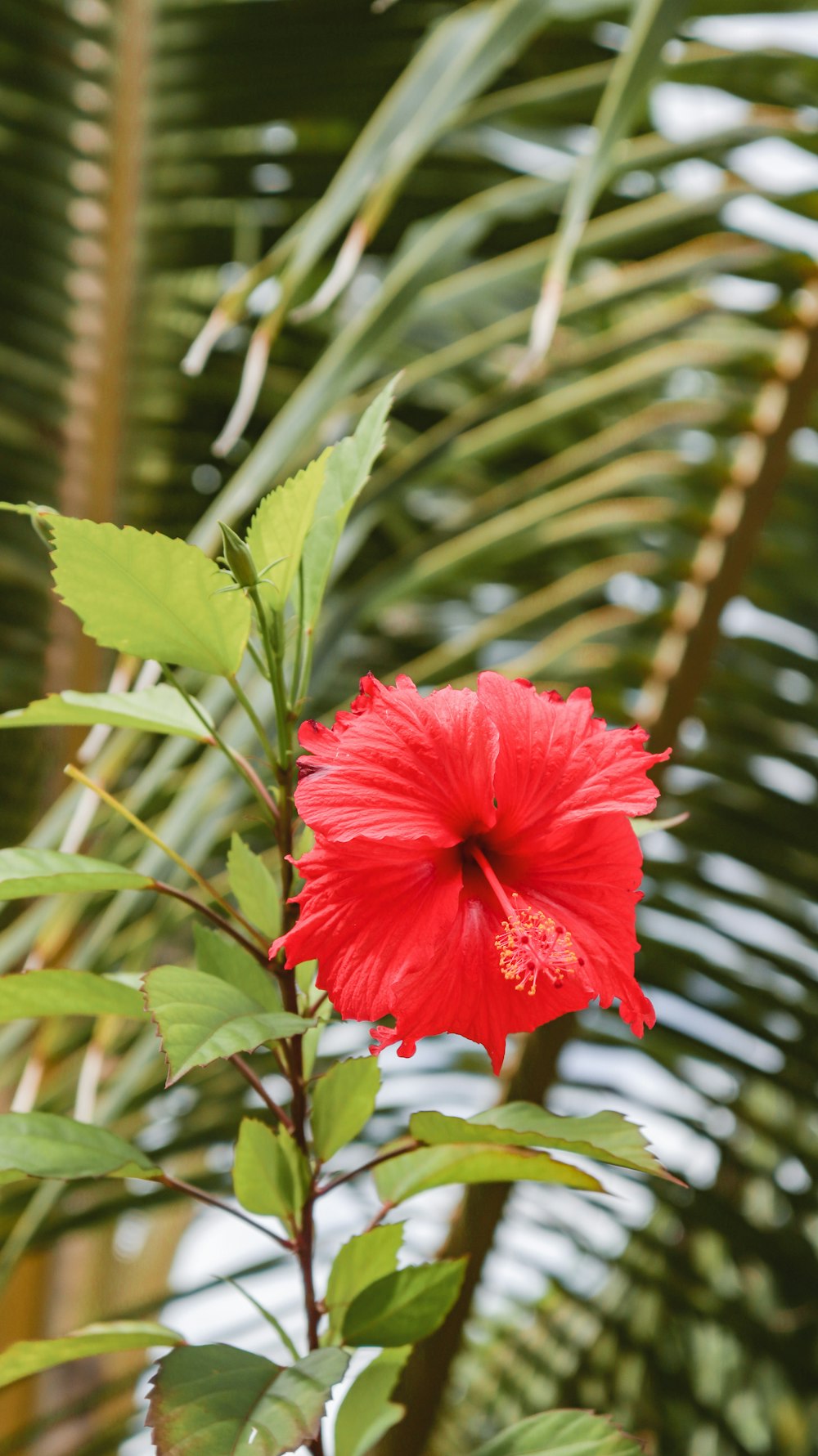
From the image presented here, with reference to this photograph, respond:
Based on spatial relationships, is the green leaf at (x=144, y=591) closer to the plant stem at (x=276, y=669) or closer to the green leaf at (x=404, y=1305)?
the plant stem at (x=276, y=669)

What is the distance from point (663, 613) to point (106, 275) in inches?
23.1

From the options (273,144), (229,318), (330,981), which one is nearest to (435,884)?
(330,981)

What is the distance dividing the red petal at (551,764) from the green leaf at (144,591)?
58 mm

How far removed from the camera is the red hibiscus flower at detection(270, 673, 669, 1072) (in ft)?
0.74

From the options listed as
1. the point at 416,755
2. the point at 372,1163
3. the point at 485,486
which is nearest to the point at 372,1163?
the point at 372,1163

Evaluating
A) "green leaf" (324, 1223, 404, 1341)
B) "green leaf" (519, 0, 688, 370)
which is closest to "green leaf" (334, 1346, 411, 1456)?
"green leaf" (324, 1223, 404, 1341)

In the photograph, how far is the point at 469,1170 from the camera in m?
0.27

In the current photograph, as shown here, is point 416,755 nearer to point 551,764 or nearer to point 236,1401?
point 551,764

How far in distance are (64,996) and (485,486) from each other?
0.66 meters

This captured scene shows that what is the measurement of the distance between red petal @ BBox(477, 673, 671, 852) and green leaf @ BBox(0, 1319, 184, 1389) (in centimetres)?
14

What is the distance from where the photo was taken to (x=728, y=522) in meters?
0.67

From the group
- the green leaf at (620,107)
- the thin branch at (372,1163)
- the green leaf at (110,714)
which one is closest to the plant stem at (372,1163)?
the thin branch at (372,1163)

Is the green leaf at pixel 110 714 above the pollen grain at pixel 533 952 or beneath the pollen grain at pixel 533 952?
above

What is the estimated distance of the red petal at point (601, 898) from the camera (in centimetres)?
24
